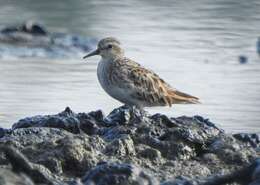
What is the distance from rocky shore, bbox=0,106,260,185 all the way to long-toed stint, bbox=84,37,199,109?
150cm

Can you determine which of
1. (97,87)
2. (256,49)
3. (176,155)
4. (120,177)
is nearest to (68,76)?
(97,87)

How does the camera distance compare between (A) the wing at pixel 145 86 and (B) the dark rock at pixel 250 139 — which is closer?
(B) the dark rock at pixel 250 139

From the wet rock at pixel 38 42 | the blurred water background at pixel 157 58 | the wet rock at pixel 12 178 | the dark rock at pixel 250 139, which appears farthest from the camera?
the wet rock at pixel 38 42

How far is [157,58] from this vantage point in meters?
16.2

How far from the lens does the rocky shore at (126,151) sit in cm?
835

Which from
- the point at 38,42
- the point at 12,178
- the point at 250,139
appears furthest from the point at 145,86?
the point at 38,42

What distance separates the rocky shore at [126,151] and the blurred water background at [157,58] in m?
1.92

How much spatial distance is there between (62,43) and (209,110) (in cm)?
524

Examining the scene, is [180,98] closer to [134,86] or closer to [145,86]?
[145,86]

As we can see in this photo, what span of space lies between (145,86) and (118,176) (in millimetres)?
3755

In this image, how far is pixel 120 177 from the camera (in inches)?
328

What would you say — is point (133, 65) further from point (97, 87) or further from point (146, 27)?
point (146, 27)

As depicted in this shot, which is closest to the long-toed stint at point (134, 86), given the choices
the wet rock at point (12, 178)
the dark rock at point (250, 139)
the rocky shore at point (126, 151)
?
the rocky shore at point (126, 151)

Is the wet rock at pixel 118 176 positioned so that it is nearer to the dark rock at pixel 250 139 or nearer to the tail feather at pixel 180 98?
the dark rock at pixel 250 139
